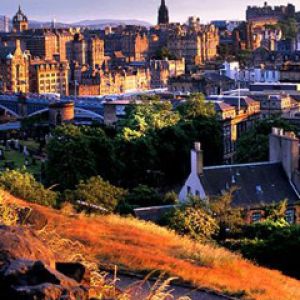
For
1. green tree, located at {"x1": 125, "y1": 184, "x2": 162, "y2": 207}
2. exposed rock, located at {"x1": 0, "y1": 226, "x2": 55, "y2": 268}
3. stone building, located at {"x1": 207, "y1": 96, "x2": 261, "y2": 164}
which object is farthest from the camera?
stone building, located at {"x1": 207, "y1": 96, "x2": 261, "y2": 164}

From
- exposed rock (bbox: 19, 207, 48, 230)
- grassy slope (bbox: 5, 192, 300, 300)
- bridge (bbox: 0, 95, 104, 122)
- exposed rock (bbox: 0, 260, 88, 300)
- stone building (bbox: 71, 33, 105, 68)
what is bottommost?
bridge (bbox: 0, 95, 104, 122)

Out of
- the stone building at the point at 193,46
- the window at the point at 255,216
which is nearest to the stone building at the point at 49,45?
the stone building at the point at 193,46

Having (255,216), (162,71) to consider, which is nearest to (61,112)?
(255,216)

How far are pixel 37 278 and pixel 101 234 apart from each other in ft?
26.0

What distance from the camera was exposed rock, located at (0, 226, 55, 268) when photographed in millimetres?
6082

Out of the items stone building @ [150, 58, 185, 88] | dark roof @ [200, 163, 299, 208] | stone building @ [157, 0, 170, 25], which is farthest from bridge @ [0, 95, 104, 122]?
stone building @ [157, 0, 170, 25]

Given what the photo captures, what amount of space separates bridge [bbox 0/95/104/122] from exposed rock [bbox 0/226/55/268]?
194ft

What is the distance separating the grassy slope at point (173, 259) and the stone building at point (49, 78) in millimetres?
88202

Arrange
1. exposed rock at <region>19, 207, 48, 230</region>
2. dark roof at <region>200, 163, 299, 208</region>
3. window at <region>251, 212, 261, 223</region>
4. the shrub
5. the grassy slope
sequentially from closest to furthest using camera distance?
1. the grassy slope
2. exposed rock at <region>19, 207, 48, 230</region>
3. the shrub
4. window at <region>251, 212, 261, 223</region>
5. dark roof at <region>200, 163, 299, 208</region>

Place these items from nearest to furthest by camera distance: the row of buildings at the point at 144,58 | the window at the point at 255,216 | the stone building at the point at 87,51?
1. the window at the point at 255,216
2. the row of buildings at the point at 144,58
3. the stone building at the point at 87,51

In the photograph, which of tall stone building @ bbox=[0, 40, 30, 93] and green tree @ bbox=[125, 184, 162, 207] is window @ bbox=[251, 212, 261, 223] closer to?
green tree @ bbox=[125, 184, 162, 207]

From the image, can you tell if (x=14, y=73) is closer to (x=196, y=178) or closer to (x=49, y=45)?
(x=49, y=45)

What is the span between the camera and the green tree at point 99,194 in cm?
2553

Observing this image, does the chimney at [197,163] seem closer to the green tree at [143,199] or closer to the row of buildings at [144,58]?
the green tree at [143,199]
